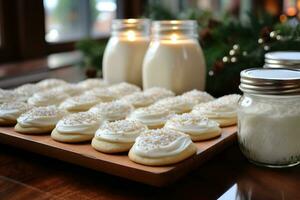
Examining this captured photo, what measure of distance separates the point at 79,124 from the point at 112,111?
0.09 m

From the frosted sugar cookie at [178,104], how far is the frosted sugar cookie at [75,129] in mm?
146

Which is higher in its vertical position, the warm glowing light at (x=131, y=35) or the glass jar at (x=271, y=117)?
the warm glowing light at (x=131, y=35)

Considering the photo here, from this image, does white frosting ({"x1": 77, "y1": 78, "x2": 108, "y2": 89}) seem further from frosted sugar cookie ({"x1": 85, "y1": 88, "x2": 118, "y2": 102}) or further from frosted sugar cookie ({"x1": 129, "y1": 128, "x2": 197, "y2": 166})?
frosted sugar cookie ({"x1": 129, "y1": 128, "x2": 197, "y2": 166})

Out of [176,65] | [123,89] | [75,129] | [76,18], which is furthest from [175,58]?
[76,18]

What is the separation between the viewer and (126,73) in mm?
960

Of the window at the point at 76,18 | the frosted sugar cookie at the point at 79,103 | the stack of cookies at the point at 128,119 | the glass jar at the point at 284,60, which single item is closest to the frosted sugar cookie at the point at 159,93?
the stack of cookies at the point at 128,119

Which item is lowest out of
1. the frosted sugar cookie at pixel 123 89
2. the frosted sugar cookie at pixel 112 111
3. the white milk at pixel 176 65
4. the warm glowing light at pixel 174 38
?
the frosted sugar cookie at pixel 112 111

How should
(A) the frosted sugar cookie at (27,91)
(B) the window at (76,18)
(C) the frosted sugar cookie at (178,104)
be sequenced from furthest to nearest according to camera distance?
(B) the window at (76,18) → (A) the frosted sugar cookie at (27,91) → (C) the frosted sugar cookie at (178,104)

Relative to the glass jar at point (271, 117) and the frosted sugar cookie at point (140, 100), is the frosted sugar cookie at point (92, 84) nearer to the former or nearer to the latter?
the frosted sugar cookie at point (140, 100)

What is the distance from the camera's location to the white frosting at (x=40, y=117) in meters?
0.62

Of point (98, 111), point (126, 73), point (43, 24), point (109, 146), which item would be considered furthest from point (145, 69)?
point (43, 24)

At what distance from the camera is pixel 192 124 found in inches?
23.3

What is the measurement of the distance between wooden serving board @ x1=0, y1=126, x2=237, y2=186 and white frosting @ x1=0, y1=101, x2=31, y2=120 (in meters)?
0.02

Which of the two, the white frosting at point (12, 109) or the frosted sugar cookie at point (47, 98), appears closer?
the white frosting at point (12, 109)
